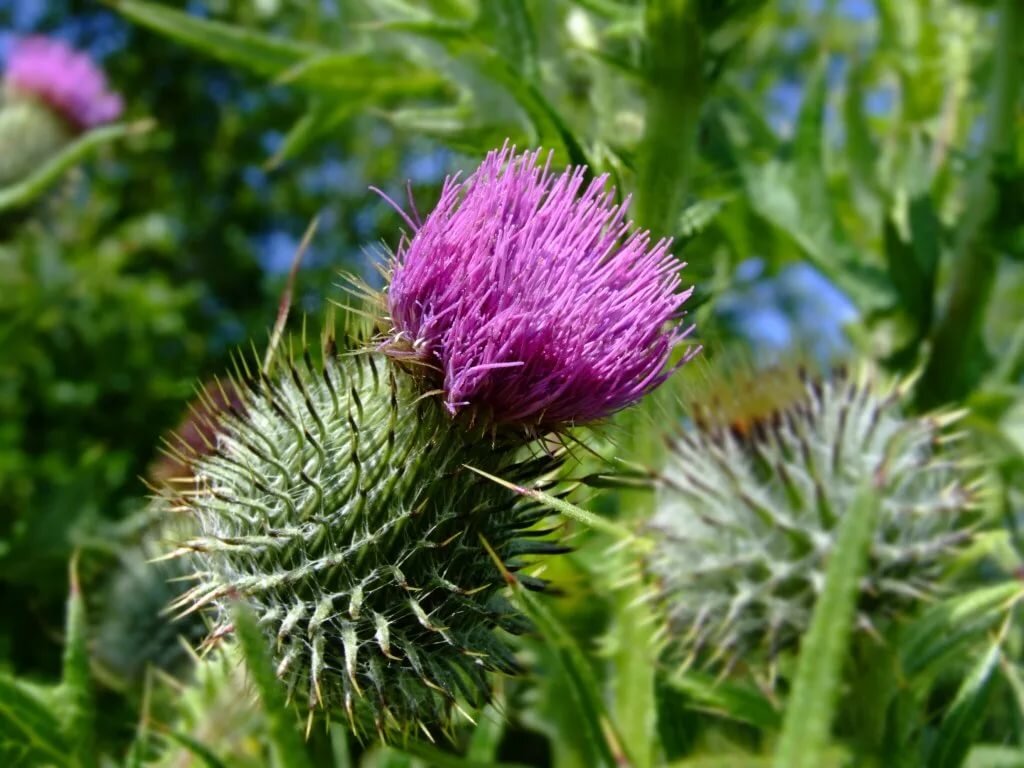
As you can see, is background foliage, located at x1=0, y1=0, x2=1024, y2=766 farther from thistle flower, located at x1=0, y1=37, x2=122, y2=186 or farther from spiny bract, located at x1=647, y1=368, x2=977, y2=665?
thistle flower, located at x1=0, y1=37, x2=122, y2=186

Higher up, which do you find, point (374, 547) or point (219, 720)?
point (374, 547)

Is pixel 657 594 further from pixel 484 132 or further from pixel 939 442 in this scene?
pixel 484 132

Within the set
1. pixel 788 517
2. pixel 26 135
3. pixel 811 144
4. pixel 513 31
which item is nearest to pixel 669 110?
pixel 513 31

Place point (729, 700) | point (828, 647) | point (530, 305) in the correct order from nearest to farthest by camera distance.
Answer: point (828, 647)
point (530, 305)
point (729, 700)

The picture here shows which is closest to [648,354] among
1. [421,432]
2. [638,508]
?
[421,432]

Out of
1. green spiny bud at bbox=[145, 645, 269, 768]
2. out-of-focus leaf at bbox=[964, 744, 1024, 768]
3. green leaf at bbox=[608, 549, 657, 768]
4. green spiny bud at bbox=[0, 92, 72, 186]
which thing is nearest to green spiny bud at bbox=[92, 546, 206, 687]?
green spiny bud at bbox=[145, 645, 269, 768]

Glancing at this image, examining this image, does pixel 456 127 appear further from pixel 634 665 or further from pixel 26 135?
pixel 26 135

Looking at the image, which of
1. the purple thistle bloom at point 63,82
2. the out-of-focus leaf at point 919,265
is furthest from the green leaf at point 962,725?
the purple thistle bloom at point 63,82
